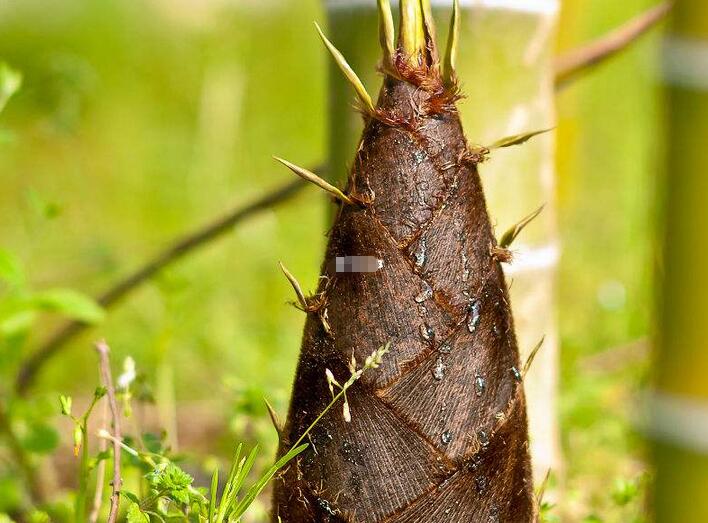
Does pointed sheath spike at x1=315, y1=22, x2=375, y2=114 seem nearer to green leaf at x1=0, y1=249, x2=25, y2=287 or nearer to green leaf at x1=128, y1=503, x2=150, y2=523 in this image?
green leaf at x1=128, y1=503, x2=150, y2=523

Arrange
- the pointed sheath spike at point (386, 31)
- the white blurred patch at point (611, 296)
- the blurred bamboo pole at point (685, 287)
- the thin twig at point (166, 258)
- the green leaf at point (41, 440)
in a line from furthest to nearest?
the white blurred patch at point (611, 296)
the thin twig at point (166, 258)
the green leaf at point (41, 440)
the pointed sheath spike at point (386, 31)
the blurred bamboo pole at point (685, 287)

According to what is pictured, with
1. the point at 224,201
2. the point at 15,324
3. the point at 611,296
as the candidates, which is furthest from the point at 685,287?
the point at 224,201

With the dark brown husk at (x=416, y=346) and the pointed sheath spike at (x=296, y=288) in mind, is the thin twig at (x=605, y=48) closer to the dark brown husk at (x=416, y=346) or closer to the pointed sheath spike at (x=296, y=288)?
the dark brown husk at (x=416, y=346)

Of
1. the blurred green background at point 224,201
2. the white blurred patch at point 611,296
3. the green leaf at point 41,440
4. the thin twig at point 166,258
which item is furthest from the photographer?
the white blurred patch at point 611,296

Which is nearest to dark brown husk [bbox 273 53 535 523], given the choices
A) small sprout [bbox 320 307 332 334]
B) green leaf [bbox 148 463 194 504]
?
small sprout [bbox 320 307 332 334]

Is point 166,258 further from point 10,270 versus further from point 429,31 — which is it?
point 429,31

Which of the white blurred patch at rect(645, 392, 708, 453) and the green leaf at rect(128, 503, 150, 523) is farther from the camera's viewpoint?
the green leaf at rect(128, 503, 150, 523)

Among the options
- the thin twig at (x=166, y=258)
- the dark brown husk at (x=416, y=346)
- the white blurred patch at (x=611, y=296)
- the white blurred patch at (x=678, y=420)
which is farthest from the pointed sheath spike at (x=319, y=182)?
the white blurred patch at (x=611, y=296)
